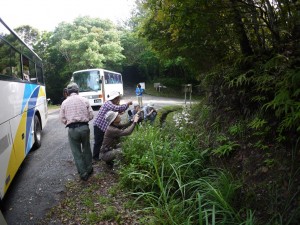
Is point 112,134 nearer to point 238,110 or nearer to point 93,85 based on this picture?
point 238,110

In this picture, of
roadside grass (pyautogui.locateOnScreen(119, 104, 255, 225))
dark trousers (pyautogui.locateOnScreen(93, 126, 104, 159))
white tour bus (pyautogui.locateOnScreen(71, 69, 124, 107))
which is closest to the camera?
roadside grass (pyautogui.locateOnScreen(119, 104, 255, 225))

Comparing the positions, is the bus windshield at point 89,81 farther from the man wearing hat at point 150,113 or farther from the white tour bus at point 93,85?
the man wearing hat at point 150,113

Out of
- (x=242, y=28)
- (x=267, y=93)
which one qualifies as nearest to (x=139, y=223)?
(x=267, y=93)

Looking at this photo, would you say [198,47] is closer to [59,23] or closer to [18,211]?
[18,211]

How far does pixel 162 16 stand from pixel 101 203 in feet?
11.1

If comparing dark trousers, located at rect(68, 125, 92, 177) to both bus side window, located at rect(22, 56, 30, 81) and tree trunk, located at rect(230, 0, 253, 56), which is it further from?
tree trunk, located at rect(230, 0, 253, 56)

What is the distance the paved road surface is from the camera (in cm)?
441

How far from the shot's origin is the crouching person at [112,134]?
5555 millimetres

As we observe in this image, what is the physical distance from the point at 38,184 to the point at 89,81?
13.5 meters

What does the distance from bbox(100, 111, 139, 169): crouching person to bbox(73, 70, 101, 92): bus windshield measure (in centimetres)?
1301

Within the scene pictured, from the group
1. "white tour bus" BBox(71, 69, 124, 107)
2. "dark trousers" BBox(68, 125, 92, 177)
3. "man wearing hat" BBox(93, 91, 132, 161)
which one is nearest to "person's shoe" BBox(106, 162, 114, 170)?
"dark trousers" BBox(68, 125, 92, 177)

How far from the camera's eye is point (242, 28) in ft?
17.6

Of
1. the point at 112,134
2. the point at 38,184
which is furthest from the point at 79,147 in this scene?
the point at 38,184

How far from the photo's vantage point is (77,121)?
517 centimetres
